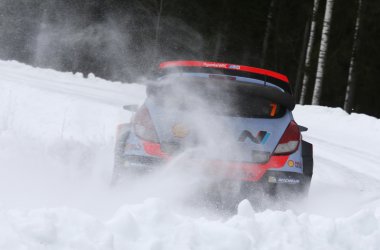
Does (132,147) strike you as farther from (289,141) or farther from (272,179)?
(289,141)

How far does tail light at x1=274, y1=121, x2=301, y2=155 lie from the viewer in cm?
596

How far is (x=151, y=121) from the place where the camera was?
19.7 ft

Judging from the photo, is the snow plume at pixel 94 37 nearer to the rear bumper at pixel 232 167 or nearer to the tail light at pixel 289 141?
the tail light at pixel 289 141

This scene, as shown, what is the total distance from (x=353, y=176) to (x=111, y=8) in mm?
28201

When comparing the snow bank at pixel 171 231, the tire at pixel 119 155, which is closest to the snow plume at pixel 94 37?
the tire at pixel 119 155

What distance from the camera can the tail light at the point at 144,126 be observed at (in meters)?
5.94

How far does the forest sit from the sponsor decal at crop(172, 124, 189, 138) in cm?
2682

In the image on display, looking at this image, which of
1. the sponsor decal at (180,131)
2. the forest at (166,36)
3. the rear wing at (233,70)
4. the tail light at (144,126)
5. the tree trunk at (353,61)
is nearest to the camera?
the sponsor decal at (180,131)

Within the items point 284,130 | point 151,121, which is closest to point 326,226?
point 284,130

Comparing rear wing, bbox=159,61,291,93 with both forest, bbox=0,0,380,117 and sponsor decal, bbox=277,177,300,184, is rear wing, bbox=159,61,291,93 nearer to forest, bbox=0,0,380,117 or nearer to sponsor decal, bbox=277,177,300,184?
sponsor decal, bbox=277,177,300,184

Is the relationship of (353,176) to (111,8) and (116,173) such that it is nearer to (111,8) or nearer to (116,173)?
(116,173)

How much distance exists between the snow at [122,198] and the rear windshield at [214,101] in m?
0.72

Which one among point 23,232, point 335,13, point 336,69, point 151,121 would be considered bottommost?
point 23,232

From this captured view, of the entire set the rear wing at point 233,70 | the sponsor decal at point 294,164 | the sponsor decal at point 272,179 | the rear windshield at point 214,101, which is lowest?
the sponsor decal at point 272,179
